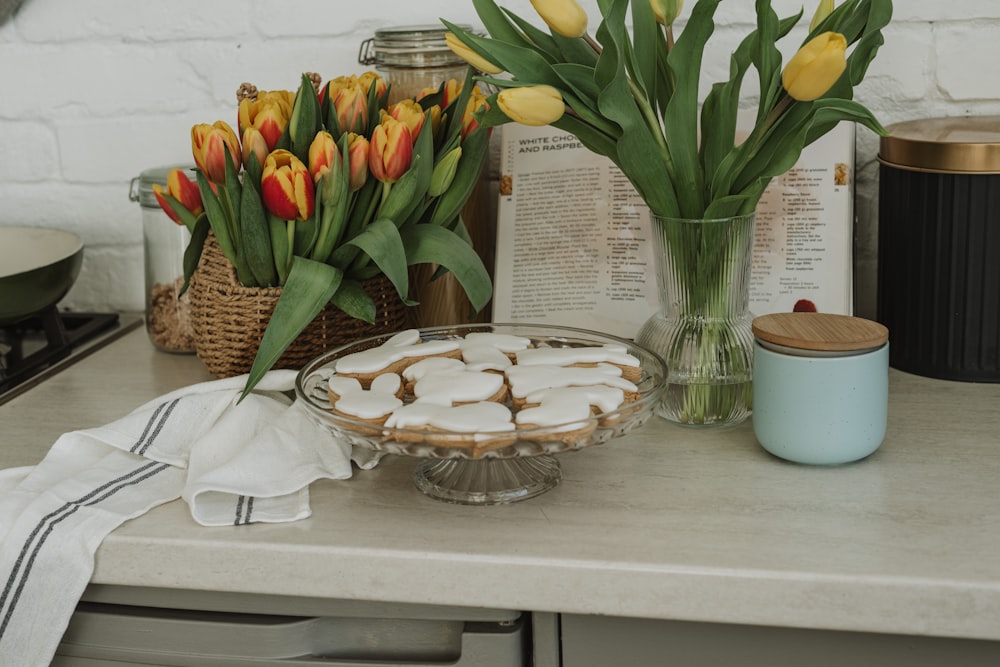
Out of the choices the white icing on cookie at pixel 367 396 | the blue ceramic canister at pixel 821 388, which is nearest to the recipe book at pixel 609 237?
the blue ceramic canister at pixel 821 388

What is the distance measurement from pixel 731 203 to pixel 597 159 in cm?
30

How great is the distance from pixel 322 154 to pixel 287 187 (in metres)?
0.04

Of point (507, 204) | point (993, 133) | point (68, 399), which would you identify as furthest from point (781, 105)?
point (68, 399)

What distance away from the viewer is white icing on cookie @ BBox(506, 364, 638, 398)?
87 centimetres

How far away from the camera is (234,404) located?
101 centimetres

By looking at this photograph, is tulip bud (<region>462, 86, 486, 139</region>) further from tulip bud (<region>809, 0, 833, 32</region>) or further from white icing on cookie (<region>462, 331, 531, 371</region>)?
tulip bud (<region>809, 0, 833, 32</region>)

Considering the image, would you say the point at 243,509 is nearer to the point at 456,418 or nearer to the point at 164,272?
the point at 456,418

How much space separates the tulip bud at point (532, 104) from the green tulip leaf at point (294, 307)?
23 cm

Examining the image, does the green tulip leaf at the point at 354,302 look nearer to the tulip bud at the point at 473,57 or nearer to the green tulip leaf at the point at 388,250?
the green tulip leaf at the point at 388,250

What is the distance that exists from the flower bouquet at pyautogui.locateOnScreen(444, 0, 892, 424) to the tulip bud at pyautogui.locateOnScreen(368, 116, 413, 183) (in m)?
0.08

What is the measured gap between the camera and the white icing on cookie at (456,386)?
0.86 metres

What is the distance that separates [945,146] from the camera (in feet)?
3.46

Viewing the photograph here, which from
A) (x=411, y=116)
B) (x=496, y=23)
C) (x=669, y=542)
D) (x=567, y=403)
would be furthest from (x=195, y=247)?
(x=669, y=542)

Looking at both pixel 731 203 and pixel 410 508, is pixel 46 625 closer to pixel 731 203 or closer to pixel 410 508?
pixel 410 508
